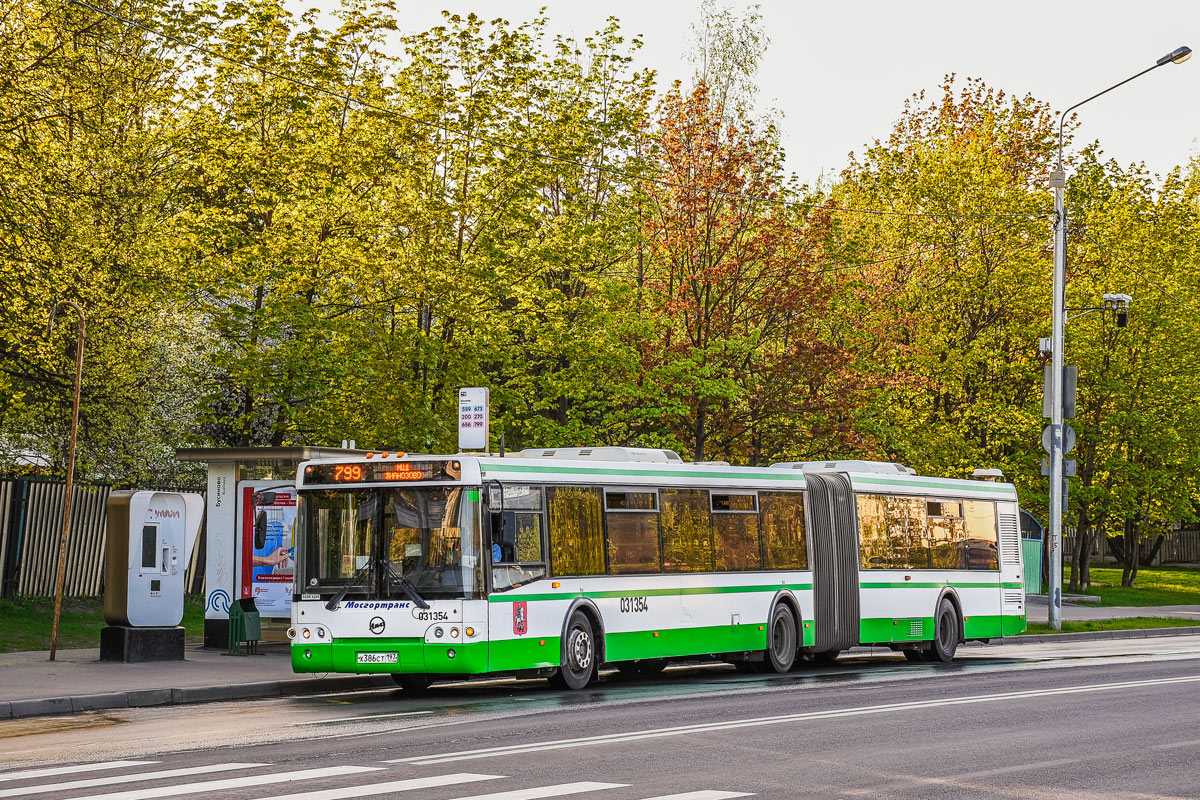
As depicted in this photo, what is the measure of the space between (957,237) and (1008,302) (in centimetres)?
245

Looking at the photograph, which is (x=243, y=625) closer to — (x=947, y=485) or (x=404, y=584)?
(x=404, y=584)

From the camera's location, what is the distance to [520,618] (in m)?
17.3

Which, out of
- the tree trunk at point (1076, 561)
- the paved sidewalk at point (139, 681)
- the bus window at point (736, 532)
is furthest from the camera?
the tree trunk at point (1076, 561)

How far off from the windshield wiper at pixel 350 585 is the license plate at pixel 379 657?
69 centimetres

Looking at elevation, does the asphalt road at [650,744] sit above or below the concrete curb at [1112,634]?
below

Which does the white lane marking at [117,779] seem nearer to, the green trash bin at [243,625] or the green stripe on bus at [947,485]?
the green trash bin at [243,625]

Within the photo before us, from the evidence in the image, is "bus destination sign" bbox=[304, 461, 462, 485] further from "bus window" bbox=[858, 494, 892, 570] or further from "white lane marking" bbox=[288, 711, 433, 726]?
"bus window" bbox=[858, 494, 892, 570]

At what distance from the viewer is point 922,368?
39.0 metres

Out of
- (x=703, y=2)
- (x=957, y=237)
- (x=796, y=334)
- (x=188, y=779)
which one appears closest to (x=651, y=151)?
(x=796, y=334)

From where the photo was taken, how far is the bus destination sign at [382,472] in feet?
56.2

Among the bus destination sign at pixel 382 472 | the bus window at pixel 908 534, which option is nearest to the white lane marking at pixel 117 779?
the bus destination sign at pixel 382 472

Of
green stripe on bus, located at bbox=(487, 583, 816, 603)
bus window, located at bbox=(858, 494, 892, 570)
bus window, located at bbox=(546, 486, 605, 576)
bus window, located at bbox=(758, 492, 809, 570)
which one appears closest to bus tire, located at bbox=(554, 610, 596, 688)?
green stripe on bus, located at bbox=(487, 583, 816, 603)

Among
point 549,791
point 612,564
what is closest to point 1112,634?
point 612,564

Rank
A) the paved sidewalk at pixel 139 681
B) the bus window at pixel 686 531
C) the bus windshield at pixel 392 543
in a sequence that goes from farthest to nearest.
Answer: the bus window at pixel 686 531 < the bus windshield at pixel 392 543 < the paved sidewalk at pixel 139 681
